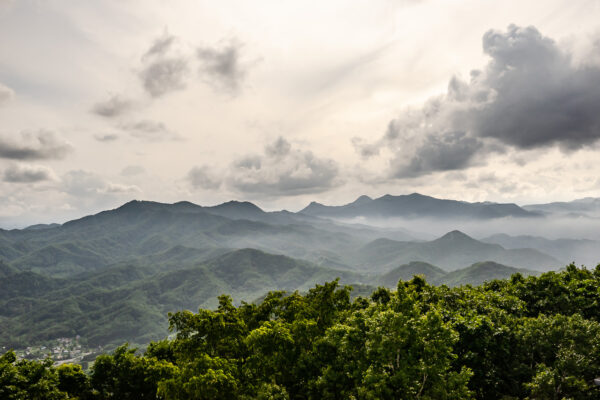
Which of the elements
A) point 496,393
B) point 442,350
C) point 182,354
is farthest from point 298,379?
point 496,393

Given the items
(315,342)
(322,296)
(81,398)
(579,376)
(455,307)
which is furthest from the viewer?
(455,307)

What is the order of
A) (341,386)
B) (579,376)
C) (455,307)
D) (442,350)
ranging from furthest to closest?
(455,307), (341,386), (579,376), (442,350)

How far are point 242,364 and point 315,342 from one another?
301 inches

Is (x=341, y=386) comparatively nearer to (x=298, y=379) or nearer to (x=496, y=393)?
(x=298, y=379)

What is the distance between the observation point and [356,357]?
85.1 feet

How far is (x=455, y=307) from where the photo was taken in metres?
43.2

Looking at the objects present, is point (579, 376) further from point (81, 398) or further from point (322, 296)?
point (81, 398)

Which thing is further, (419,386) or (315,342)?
(315,342)

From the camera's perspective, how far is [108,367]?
120 feet

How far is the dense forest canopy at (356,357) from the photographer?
2244 cm

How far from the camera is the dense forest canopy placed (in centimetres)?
2244

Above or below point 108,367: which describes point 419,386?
above

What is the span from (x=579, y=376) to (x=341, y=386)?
1845 centimetres

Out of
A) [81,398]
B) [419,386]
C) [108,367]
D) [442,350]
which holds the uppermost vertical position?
[442,350]
